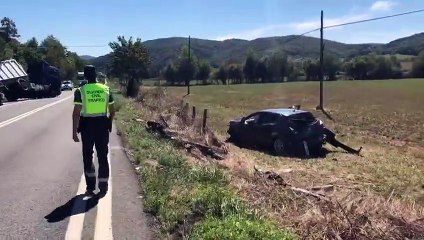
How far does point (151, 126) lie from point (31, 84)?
31030mm

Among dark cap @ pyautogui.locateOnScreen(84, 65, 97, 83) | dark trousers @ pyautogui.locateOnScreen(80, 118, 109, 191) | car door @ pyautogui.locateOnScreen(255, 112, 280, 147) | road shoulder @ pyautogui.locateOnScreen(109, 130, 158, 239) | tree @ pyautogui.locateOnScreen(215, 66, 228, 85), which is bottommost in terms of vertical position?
tree @ pyautogui.locateOnScreen(215, 66, 228, 85)

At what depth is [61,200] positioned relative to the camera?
695 centimetres

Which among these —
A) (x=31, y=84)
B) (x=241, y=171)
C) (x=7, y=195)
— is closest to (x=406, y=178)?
(x=241, y=171)

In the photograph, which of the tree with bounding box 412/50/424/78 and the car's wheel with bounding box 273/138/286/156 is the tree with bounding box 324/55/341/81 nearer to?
the tree with bounding box 412/50/424/78

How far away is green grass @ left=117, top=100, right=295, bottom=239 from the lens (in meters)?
5.05

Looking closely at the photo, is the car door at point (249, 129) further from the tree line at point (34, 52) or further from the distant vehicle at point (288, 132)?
the tree line at point (34, 52)

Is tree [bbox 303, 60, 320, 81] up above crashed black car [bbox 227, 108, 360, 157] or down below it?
below

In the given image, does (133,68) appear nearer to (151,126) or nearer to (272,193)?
(151,126)

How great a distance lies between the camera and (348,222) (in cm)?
510

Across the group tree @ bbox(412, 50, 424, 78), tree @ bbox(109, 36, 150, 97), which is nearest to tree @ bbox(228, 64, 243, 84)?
tree @ bbox(412, 50, 424, 78)

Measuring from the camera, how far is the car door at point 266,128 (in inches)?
655

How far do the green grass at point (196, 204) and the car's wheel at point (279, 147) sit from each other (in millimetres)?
6700

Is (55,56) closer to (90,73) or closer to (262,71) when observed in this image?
(262,71)

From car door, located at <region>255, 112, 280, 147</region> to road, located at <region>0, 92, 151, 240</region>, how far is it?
581 centimetres
